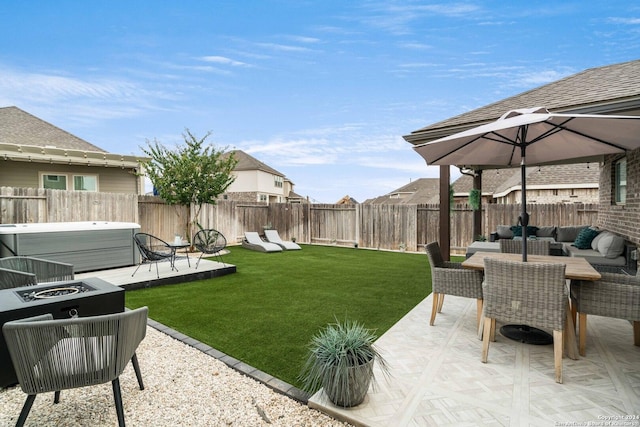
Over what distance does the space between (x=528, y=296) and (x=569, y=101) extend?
3.24 meters

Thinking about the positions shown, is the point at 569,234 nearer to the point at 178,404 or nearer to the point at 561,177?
the point at 561,177

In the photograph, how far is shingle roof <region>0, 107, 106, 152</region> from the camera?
10.4 meters

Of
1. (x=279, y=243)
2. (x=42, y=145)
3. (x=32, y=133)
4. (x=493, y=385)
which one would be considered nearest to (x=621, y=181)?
(x=493, y=385)

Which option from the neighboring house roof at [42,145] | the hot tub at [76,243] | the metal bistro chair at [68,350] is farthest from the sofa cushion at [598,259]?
the neighboring house roof at [42,145]

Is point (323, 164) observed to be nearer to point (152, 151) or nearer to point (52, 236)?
point (152, 151)

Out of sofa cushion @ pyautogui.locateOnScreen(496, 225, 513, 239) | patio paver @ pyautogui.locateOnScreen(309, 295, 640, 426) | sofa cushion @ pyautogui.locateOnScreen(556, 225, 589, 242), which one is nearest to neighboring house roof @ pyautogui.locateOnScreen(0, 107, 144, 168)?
patio paver @ pyautogui.locateOnScreen(309, 295, 640, 426)

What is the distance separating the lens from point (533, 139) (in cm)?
393

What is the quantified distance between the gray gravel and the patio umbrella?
113 inches

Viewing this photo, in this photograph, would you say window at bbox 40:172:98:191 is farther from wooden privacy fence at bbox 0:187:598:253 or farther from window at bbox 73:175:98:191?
wooden privacy fence at bbox 0:187:598:253

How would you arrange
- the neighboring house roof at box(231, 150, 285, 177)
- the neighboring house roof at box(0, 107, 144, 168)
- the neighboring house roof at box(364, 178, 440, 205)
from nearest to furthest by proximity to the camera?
the neighboring house roof at box(0, 107, 144, 168) < the neighboring house roof at box(231, 150, 285, 177) < the neighboring house roof at box(364, 178, 440, 205)

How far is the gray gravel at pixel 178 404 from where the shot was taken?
7.13 ft

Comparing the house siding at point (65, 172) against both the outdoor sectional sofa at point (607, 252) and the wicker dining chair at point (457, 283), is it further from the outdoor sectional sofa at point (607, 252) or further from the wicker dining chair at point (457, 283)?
the outdoor sectional sofa at point (607, 252)

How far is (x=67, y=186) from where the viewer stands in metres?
10.3

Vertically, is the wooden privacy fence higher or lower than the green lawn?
higher
